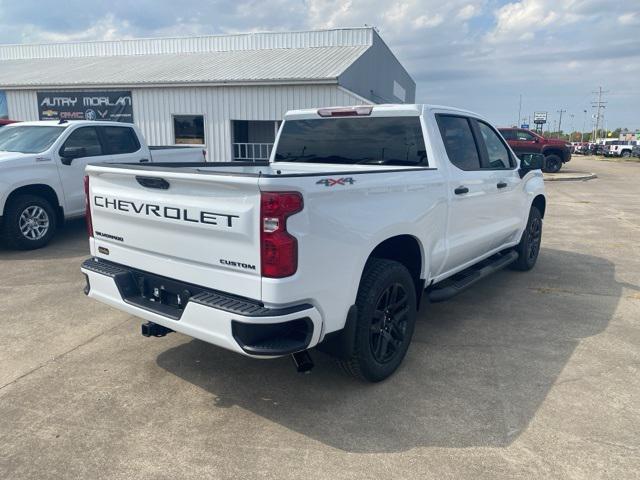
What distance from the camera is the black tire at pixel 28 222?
7.25 metres

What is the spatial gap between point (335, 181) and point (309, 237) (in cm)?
39

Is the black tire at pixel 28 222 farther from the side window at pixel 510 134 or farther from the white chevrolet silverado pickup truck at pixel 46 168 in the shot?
the side window at pixel 510 134

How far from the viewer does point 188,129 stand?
61.4ft

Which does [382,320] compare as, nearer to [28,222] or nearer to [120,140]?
[28,222]

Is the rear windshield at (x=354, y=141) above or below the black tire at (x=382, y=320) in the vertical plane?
above

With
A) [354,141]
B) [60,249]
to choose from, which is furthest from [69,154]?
[354,141]

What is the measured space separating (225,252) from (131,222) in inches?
36.4

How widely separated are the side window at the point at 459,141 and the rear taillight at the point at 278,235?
2.17m

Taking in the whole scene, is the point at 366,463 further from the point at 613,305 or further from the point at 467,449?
the point at 613,305

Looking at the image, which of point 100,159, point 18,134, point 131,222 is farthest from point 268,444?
point 18,134

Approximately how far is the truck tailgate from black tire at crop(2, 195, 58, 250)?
445 centimetres

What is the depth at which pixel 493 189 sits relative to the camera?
5074 millimetres

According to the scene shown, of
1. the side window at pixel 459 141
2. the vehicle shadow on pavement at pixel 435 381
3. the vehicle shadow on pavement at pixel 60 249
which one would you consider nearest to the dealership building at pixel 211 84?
the vehicle shadow on pavement at pixel 60 249

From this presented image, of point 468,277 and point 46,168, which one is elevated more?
point 46,168
